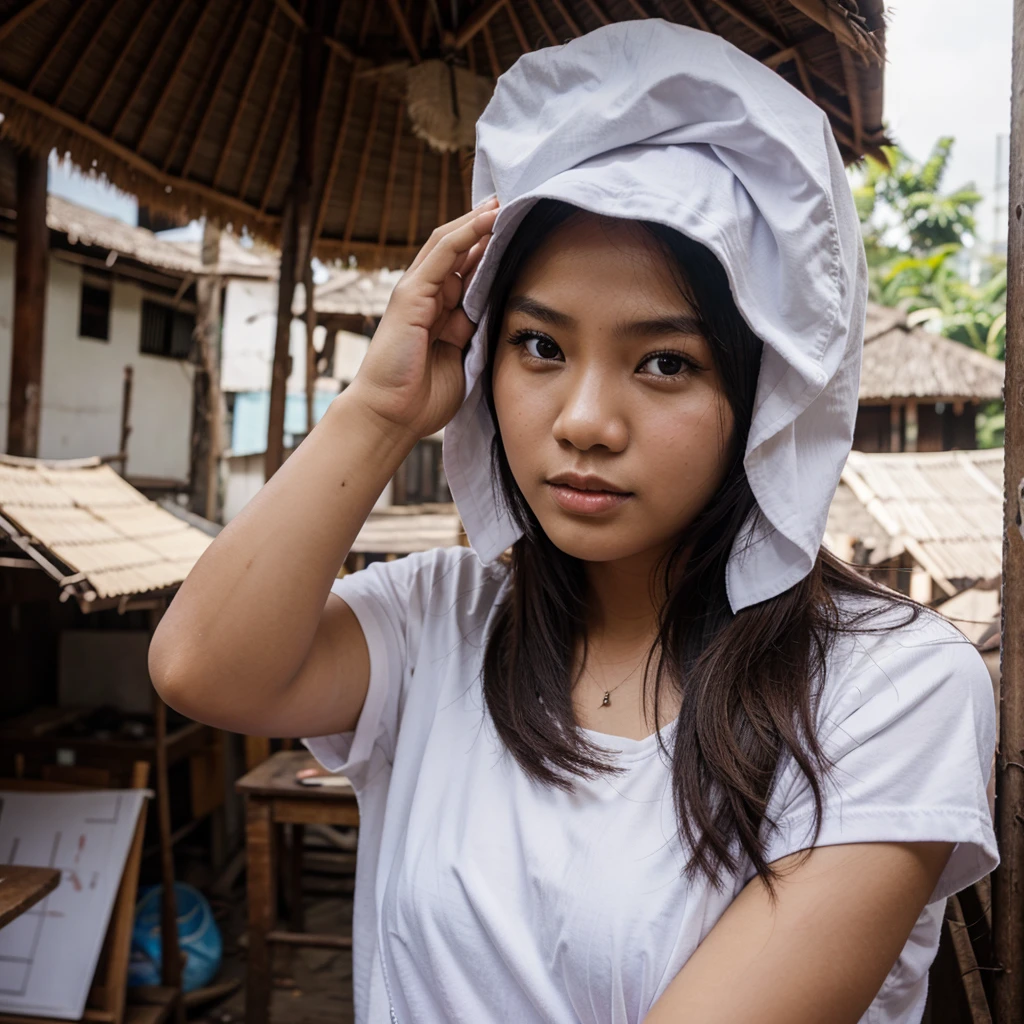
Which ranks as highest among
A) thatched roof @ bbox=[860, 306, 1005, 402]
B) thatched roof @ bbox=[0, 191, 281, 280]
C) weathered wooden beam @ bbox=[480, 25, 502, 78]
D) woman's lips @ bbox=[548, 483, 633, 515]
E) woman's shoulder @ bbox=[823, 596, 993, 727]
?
thatched roof @ bbox=[0, 191, 281, 280]

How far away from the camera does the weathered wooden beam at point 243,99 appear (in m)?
3.11

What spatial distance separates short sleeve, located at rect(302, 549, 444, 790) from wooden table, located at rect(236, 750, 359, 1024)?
1844 mm

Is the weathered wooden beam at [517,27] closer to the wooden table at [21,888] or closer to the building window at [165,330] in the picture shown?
the wooden table at [21,888]

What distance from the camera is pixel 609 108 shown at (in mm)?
1082

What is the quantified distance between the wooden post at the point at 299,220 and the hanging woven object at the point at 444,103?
1.96 ft

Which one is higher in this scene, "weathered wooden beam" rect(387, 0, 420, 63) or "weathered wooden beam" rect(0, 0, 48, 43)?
"weathered wooden beam" rect(387, 0, 420, 63)

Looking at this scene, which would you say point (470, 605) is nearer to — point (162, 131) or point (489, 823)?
point (489, 823)

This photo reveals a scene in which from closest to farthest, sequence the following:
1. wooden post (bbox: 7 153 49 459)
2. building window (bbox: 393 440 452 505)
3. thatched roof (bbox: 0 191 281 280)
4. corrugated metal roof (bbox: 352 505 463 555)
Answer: wooden post (bbox: 7 153 49 459) < corrugated metal roof (bbox: 352 505 463 555) < thatched roof (bbox: 0 191 281 280) < building window (bbox: 393 440 452 505)

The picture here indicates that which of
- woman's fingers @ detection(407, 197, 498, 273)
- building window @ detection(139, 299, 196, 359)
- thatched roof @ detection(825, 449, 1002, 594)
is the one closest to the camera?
woman's fingers @ detection(407, 197, 498, 273)

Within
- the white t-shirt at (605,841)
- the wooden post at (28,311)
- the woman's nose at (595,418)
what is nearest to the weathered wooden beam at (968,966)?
the white t-shirt at (605,841)

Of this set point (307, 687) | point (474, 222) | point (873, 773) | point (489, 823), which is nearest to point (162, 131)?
point (474, 222)

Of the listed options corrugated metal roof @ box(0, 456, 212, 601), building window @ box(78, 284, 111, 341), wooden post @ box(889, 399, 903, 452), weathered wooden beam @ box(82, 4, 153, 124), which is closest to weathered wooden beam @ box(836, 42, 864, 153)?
weathered wooden beam @ box(82, 4, 153, 124)

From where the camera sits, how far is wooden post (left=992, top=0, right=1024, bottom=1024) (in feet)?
4.33

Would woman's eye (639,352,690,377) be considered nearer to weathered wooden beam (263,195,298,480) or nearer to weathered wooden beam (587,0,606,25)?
weathered wooden beam (587,0,606,25)
